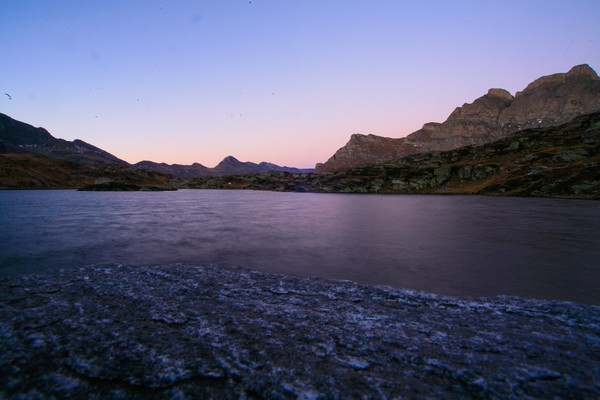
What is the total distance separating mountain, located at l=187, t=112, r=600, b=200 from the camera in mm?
67062

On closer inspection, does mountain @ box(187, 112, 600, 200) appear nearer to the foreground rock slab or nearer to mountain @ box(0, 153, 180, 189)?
the foreground rock slab

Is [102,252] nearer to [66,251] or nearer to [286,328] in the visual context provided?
[66,251]

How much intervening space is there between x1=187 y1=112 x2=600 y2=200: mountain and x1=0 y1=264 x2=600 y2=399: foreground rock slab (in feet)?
249

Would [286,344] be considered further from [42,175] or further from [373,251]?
[42,175]

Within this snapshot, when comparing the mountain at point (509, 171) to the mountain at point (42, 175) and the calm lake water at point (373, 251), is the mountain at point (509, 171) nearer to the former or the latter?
the calm lake water at point (373, 251)

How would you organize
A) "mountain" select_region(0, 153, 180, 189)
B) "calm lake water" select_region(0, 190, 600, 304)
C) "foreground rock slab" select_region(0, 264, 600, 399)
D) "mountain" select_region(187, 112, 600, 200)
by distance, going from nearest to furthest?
"foreground rock slab" select_region(0, 264, 600, 399) < "calm lake water" select_region(0, 190, 600, 304) < "mountain" select_region(187, 112, 600, 200) < "mountain" select_region(0, 153, 180, 189)

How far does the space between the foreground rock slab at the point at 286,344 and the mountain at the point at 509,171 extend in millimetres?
75892

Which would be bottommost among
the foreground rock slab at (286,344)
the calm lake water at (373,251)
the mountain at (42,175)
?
the calm lake water at (373,251)

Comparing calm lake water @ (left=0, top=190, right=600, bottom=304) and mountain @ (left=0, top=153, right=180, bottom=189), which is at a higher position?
mountain @ (left=0, top=153, right=180, bottom=189)

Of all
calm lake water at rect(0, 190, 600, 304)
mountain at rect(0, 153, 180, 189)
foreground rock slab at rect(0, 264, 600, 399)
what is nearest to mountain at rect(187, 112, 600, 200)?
calm lake water at rect(0, 190, 600, 304)

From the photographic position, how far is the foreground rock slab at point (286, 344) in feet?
15.9

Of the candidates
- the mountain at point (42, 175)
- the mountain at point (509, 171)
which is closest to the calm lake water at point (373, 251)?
the mountain at point (509, 171)

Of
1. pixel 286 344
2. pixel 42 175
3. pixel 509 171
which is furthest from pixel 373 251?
pixel 42 175

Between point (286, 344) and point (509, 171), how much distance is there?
11317 centimetres
